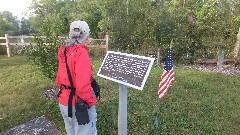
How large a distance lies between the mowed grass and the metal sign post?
0.96m

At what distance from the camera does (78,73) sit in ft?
10.6

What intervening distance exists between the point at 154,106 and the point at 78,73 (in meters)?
3.73

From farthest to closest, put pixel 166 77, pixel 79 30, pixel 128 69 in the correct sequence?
pixel 166 77 → pixel 128 69 → pixel 79 30

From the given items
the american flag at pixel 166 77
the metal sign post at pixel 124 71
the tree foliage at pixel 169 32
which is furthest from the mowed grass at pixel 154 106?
the tree foliage at pixel 169 32

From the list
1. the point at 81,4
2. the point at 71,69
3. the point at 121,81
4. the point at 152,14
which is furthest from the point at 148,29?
the point at 81,4

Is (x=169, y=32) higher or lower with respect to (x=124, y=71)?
higher

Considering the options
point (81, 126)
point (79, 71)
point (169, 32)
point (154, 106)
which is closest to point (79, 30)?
point (79, 71)

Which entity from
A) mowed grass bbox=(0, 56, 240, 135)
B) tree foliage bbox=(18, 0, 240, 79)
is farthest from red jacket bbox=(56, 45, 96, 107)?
tree foliage bbox=(18, 0, 240, 79)

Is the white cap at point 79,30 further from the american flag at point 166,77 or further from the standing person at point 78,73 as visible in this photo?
the american flag at point 166,77

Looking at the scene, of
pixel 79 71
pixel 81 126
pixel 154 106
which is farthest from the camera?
pixel 154 106

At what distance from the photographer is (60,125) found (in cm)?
545

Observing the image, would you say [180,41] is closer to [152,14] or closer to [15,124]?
[152,14]

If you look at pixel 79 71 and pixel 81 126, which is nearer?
pixel 79 71

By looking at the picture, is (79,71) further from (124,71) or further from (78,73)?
(124,71)
